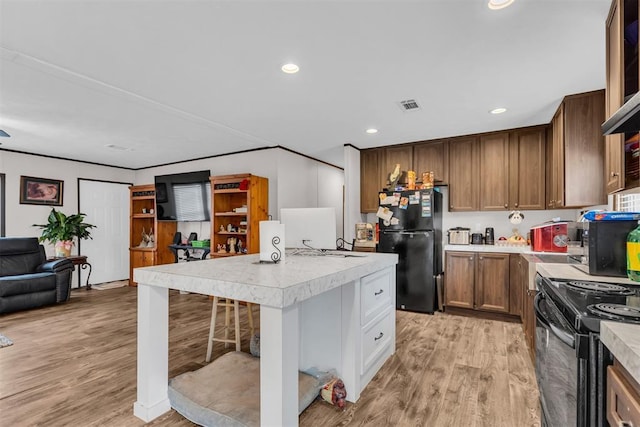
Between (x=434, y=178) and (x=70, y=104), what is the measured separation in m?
4.56

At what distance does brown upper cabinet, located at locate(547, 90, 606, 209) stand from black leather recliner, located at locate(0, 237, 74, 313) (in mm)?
6668

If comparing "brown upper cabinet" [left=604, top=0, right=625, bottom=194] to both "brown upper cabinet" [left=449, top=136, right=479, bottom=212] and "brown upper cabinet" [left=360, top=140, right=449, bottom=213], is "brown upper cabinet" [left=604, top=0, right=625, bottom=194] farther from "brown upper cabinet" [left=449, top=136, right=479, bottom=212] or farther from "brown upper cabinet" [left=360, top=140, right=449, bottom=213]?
"brown upper cabinet" [left=360, top=140, right=449, bottom=213]

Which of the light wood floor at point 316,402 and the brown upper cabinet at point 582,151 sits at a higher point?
the brown upper cabinet at point 582,151

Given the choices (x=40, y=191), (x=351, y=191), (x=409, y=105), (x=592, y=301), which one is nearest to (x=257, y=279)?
(x=592, y=301)

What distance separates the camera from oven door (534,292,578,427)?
3.62ft

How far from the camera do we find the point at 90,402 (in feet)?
6.93

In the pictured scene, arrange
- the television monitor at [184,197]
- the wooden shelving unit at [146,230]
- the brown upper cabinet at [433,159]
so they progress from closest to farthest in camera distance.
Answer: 1. the brown upper cabinet at [433,159]
2. the television monitor at [184,197]
3. the wooden shelving unit at [146,230]

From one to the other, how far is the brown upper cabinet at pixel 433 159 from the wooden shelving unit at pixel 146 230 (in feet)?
16.0

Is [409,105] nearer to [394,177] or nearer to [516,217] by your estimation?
[394,177]

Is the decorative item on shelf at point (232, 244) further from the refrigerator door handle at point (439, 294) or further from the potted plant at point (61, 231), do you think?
the refrigerator door handle at point (439, 294)

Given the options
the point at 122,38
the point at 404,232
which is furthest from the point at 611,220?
the point at 122,38

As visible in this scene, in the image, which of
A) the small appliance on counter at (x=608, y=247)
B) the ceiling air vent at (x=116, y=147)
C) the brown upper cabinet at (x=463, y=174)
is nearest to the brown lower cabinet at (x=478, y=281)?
the brown upper cabinet at (x=463, y=174)

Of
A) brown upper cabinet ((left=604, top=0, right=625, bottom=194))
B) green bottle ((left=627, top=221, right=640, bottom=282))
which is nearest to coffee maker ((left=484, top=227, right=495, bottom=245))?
brown upper cabinet ((left=604, top=0, right=625, bottom=194))

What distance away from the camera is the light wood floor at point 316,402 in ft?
6.42
